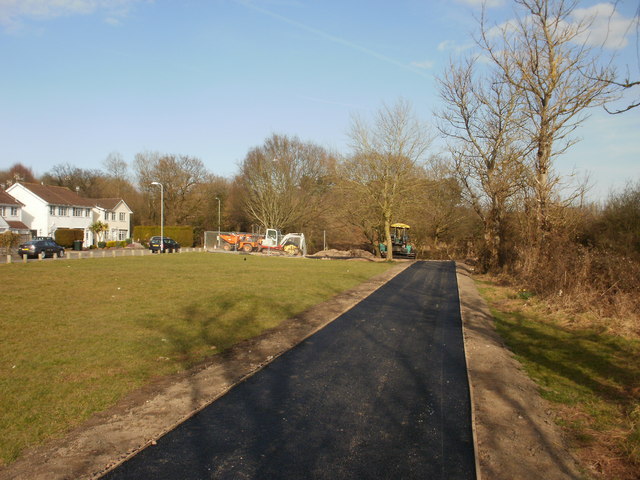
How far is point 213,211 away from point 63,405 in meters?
60.8

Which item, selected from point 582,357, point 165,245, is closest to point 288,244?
point 165,245

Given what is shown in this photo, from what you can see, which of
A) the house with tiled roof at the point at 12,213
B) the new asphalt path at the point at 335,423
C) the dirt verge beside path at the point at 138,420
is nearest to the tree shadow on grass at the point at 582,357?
the new asphalt path at the point at 335,423

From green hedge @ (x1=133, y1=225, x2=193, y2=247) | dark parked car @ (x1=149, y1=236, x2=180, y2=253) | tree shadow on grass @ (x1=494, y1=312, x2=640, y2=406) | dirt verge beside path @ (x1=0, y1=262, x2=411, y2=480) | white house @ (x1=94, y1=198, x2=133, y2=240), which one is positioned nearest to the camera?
dirt verge beside path @ (x1=0, y1=262, x2=411, y2=480)

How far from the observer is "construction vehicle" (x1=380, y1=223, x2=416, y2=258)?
4094 cm

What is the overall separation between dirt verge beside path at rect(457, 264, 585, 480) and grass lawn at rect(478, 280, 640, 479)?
0.20 metres

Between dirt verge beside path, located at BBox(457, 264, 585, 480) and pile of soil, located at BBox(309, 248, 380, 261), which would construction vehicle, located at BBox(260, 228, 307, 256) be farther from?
dirt verge beside path, located at BBox(457, 264, 585, 480)

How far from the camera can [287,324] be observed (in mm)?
10680

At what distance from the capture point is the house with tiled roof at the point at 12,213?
4788 centimetres

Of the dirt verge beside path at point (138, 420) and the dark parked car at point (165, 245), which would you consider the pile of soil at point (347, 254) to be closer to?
the dark parked car at point (165, 245)

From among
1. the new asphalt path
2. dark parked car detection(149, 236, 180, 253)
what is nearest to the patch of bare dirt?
the new asphalt path

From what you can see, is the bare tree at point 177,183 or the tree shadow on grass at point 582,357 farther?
the bare tree at point 177,183

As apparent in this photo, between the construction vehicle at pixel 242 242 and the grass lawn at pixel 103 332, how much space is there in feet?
91.7

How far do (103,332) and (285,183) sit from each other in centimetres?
4405

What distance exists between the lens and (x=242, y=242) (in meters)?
47.1
